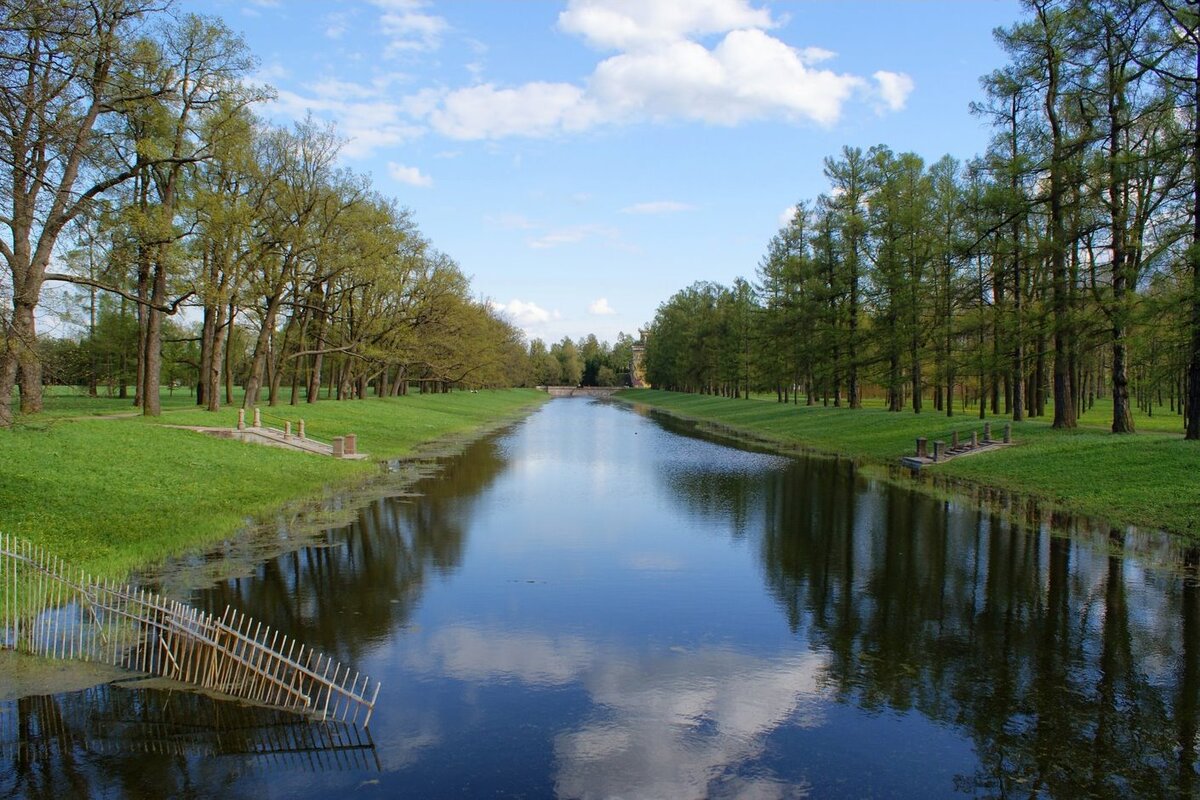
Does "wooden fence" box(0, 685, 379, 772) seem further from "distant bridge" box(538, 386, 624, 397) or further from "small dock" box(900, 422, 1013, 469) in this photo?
"distant bridge" box(538, 386, 624, 397)

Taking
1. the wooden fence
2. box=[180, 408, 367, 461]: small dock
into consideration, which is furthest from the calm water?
box=[180, 408, 367, 461]: small dock

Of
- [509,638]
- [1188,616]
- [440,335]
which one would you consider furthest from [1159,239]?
[440,335]

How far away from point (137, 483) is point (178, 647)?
1084cm

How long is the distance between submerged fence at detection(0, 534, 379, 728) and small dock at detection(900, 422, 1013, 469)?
25563mm

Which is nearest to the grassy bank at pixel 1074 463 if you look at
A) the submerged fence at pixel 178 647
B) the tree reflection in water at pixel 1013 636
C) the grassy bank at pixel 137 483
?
the tree reflection in water at pixel 1013 636

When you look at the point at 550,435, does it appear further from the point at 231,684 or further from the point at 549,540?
the point at 231,684

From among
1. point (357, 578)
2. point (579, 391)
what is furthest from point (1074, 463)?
point (579, 391)

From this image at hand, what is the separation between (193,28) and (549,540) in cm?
2347

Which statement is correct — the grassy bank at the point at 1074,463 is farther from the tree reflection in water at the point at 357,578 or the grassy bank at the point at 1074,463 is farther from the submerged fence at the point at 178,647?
the submerged fence at the point at 178,647

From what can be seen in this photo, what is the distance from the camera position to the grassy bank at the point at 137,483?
14.1 m

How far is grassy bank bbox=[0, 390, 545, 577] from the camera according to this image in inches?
554

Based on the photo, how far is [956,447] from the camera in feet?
99.0

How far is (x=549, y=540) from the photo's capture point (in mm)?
17797

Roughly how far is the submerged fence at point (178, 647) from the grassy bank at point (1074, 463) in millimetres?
17065
